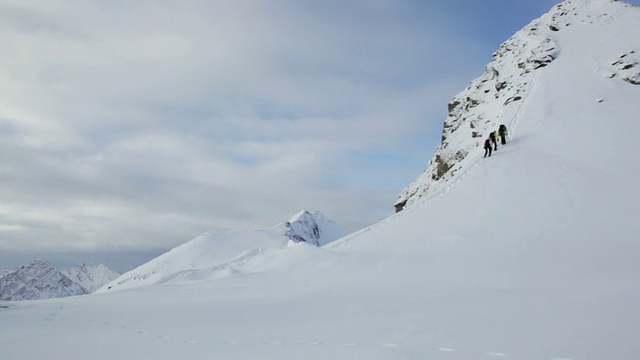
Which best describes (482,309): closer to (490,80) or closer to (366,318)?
(366,318)

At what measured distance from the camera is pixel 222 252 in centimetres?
10669

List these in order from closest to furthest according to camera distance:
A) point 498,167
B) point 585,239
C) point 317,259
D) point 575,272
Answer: point 575,272, point 585,239, point 317,259, point 498,167

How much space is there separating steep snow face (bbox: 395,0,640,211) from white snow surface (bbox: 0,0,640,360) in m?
8.18

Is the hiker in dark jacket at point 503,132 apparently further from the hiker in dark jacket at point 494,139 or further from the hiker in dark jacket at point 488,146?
the hiker in dark jacket at point 488,146

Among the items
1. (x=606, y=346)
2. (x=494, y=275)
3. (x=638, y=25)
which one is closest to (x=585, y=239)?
(x=494, y=275)

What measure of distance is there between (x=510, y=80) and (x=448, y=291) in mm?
39495

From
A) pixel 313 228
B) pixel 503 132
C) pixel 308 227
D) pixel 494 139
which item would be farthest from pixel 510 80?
pixel 313 228

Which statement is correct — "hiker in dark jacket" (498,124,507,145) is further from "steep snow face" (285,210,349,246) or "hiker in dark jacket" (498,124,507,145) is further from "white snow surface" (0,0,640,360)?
"steep snow face" (285,210,349,246)

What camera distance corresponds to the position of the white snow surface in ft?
22.5

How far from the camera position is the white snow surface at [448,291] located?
6.85 meters

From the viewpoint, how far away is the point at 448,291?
10219 mm

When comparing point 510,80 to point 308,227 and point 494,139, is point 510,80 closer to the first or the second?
→ point 494,139

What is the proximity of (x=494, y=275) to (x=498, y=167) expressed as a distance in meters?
14.7

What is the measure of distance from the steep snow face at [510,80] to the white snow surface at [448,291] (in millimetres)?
8181
